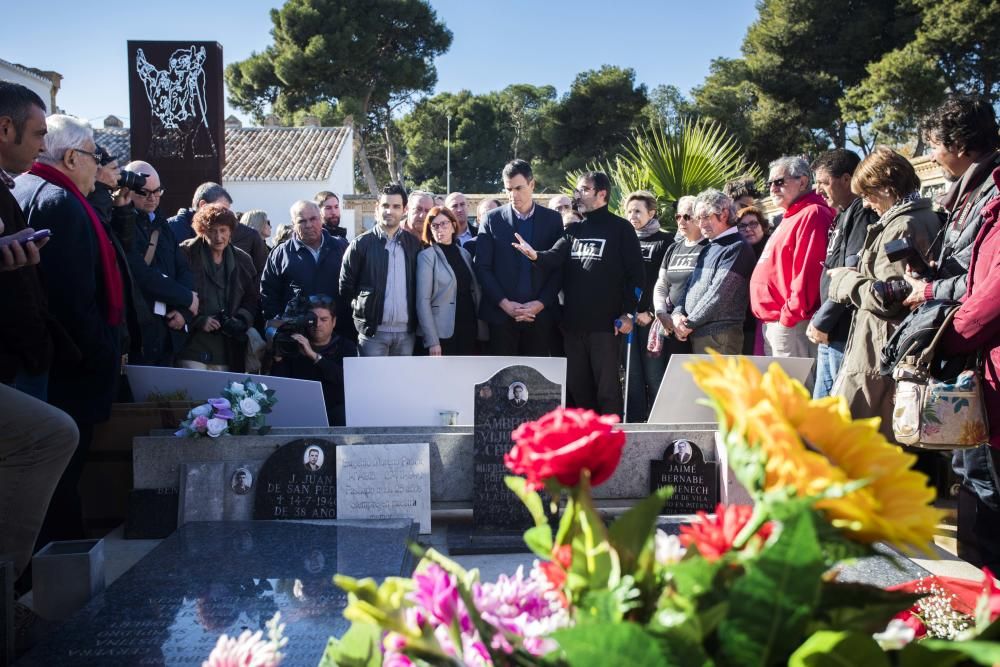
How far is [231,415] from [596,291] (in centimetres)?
290

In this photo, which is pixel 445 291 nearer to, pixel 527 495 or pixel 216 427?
pixel 216 427

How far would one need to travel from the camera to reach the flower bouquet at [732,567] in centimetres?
74

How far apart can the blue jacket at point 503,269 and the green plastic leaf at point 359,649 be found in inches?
193

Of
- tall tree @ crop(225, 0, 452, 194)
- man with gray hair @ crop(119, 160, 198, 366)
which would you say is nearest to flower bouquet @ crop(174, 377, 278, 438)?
man with gray hair @ crop(119, 160, 198, 366)

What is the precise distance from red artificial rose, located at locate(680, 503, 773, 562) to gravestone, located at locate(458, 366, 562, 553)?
272 cm

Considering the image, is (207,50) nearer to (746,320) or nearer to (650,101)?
(746,320)

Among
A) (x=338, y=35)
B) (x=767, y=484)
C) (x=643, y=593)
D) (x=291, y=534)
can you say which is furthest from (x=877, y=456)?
(x=338, y=35)

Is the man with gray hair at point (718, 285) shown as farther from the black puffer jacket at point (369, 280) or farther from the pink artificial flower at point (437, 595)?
the pink artificial flower at point (437, 595)

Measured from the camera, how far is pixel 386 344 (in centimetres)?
564

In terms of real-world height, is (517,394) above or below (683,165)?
below

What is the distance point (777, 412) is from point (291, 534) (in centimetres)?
290

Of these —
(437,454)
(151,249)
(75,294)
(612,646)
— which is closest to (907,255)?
(437,454)

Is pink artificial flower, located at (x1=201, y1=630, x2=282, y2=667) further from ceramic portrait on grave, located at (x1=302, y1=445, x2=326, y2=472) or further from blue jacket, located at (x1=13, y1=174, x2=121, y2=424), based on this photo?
blue jacket, located at (x1=13, y1=174, x2=121, y2=424)

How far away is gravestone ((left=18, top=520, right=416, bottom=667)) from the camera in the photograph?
231 cm
